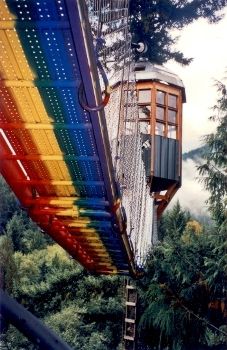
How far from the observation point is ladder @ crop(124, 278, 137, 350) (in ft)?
30.7

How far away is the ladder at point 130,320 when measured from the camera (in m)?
9.37

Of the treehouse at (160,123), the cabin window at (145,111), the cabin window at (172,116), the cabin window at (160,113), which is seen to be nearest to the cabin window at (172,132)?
the treehouse at (160,123)

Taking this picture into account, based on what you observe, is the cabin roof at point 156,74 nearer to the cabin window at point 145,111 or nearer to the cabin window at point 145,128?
the cabin window at point 145,111

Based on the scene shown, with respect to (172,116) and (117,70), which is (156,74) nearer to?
(172,116)

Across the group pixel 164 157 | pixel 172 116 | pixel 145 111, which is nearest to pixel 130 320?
pixel 164 157

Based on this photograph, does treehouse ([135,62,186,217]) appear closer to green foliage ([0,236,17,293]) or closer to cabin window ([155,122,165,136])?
cabin window ([155,122,165,136])

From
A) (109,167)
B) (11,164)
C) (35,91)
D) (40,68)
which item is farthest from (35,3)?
(11,164)

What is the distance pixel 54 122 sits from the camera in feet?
7.39

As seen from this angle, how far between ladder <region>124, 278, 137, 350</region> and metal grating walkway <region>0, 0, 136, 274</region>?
610 cm

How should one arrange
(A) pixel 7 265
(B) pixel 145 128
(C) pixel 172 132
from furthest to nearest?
(A) pixel 7 265, (C) pixel 172 132, (B) pixel 145 128

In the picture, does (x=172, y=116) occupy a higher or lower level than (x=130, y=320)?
higher

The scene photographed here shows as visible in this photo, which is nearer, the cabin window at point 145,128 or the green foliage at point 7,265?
the cabin window at point 145,128

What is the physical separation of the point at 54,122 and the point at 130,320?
27.6 feet

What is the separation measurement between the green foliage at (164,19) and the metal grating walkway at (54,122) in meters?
10.2
